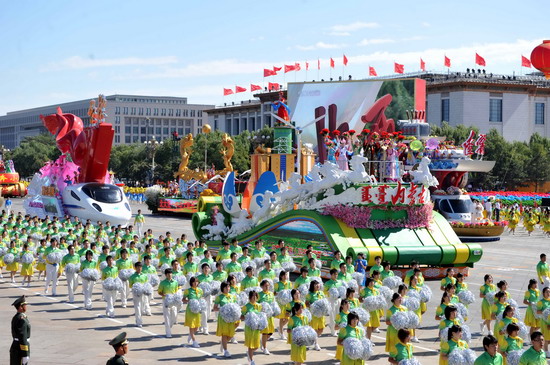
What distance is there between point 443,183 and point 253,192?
746 inches

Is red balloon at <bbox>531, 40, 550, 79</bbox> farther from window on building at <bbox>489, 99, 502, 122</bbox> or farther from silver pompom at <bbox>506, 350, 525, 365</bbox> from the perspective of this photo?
window on building at <bbox>489, 99, 502, 122</bbox>

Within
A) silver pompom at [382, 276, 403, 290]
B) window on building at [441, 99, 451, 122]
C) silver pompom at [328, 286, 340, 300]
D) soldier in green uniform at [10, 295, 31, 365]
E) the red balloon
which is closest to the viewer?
soldier in green uniform at [10, 295, 31, 365]

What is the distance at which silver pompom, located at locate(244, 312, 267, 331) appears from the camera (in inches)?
530

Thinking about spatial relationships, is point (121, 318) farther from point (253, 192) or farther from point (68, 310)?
point (253, 192)

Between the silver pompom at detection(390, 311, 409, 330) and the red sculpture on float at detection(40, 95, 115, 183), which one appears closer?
the silver pompom at detection(390, 311, 409, 330)

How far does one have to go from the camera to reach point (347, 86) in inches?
2345

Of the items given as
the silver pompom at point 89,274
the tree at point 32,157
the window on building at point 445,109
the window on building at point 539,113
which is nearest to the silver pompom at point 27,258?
the silver pompom at point 89,274

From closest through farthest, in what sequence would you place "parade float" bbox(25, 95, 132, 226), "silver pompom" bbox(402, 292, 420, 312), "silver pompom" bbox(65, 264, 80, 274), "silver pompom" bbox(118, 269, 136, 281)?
"silver pompom" bbox(402, 292, 420, 312)
"silver pompom" bbox(118, 269, 136, 281)
"silver pompom" bbox(65, 264, 80, 274)
"parade float" bbox(25, 95, 132, 226)

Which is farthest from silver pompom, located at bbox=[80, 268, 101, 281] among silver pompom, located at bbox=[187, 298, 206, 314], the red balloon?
the red balloon

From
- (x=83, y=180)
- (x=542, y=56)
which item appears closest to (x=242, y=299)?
(x=542, y=56)

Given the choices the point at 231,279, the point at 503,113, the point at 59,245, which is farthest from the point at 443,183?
the point at 503,113

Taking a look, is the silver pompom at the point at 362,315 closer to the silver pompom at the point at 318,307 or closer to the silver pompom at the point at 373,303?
the silver pompom at the point at 318,307

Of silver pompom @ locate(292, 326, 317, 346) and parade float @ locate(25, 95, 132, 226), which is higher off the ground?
parade float @ locate(25, 95, 132, 226)

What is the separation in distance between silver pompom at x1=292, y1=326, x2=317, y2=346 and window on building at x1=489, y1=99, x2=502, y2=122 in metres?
74.8
